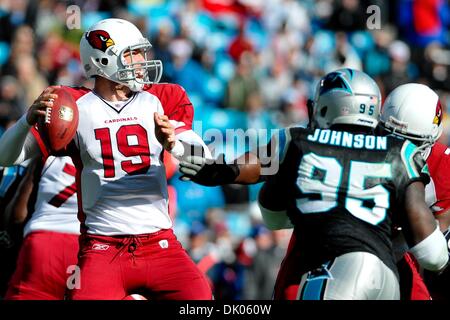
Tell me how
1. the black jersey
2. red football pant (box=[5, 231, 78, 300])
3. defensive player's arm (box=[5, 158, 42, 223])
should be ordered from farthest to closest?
defensive player's arm (box=[5, 158, 42, 223]) → red football pant (box=[5, 231, 78, 300]) → the black jersey

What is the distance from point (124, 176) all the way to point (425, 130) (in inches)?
70.2

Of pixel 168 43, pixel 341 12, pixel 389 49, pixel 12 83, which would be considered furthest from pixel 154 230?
pixel 341 12

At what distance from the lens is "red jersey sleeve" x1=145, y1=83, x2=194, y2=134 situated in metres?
5.71

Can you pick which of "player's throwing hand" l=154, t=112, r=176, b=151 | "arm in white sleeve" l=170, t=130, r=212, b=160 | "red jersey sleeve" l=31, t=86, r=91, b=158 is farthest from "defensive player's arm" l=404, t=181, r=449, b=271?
"red jersey sleeve" l=31, t=86, r=91, b=158

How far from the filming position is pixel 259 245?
36.2 feet

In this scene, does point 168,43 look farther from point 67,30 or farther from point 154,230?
point 154,230

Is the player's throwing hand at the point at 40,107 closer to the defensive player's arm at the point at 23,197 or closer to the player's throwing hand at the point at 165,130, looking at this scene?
the player's throwing hand at the point at 165,130

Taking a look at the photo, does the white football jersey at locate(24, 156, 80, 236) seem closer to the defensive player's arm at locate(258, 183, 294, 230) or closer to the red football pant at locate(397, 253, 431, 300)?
the defensive player's arm at locate(258, 183, 294, 230)

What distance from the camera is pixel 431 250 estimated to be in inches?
197

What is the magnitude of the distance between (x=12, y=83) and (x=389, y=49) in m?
5.98

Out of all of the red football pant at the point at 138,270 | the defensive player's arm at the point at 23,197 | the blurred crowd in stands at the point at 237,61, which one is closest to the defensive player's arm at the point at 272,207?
the red football pant at the point at 138,270

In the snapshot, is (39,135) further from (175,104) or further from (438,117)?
(438,117)

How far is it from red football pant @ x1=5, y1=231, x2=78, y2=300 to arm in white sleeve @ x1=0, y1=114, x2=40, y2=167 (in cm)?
105
